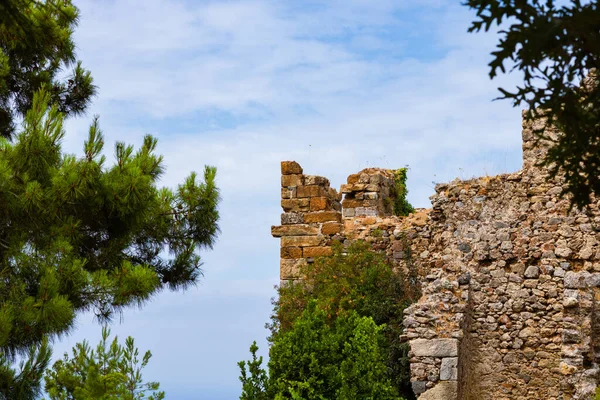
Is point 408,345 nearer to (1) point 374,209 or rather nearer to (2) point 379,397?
(2) point 379,397

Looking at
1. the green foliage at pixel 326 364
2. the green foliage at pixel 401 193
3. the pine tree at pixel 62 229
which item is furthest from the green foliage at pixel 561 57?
the green foliage at pixel 401 193

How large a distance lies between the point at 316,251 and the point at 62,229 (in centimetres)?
399

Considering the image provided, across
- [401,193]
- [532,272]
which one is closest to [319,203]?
[401,193]

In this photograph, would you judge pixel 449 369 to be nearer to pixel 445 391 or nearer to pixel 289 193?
pixel 445 391

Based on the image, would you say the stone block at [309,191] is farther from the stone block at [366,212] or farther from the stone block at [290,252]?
the stone block at [290,252]

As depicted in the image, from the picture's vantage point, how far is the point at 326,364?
36.0ft

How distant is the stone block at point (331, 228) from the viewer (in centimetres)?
1499

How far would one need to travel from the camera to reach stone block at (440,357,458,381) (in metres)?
10.9

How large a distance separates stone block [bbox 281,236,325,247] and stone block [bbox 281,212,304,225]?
0.82 feet

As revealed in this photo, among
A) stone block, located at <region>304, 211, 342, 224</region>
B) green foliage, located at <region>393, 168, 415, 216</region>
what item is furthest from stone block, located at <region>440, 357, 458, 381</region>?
green foliage, located at <region>393, 168, 415, 216</region>

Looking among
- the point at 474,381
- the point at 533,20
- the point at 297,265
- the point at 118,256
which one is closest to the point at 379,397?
the point at 474,381

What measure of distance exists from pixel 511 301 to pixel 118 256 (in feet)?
20.4

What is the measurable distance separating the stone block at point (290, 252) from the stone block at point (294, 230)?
232 mm

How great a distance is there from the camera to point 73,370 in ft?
35.6
